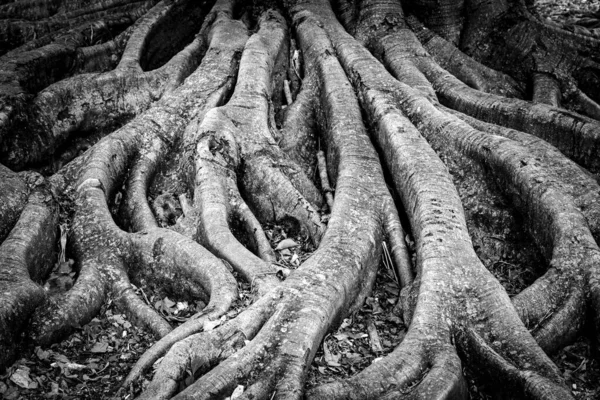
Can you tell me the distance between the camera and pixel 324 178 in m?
5.72

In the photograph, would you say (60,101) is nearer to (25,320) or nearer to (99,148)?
(99,148)

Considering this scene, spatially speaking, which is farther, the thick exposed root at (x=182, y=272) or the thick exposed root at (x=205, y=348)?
the thick exposed root at (x=182, y=272)

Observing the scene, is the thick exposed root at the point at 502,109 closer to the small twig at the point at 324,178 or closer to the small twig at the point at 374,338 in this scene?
the small twig at the point at 324,178

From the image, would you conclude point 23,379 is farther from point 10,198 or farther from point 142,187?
point 142,187

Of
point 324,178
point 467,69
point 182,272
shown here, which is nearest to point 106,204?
point 182,272

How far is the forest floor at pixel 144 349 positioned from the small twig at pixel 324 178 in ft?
2.83

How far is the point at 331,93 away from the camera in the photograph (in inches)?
242

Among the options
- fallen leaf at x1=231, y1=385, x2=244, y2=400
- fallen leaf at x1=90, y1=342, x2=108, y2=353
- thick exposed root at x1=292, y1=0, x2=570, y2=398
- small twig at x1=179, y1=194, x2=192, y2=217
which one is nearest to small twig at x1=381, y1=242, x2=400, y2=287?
thick exposed root at x1=292, y1=0, x2=570, y2=398

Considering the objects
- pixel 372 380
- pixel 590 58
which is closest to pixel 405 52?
pixel 590 58

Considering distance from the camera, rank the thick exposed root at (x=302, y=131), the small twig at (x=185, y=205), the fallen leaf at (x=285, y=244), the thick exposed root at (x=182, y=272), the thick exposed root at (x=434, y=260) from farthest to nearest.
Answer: the thick exposed root at (x=302, y=131) → the small twig at (x=185, y=205) → the fallen leaf at (x=285, y=244) → the thick exposed root at (x=182, y=272) → the thick exposed root at (x=434, y=260)

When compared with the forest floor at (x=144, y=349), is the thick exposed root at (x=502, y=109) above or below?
above

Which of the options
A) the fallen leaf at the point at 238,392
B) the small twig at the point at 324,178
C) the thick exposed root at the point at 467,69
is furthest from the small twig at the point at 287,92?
the fallen leaf at the point at 238,392

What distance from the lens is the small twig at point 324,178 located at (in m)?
5.44

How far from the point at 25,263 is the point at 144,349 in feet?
3.55
